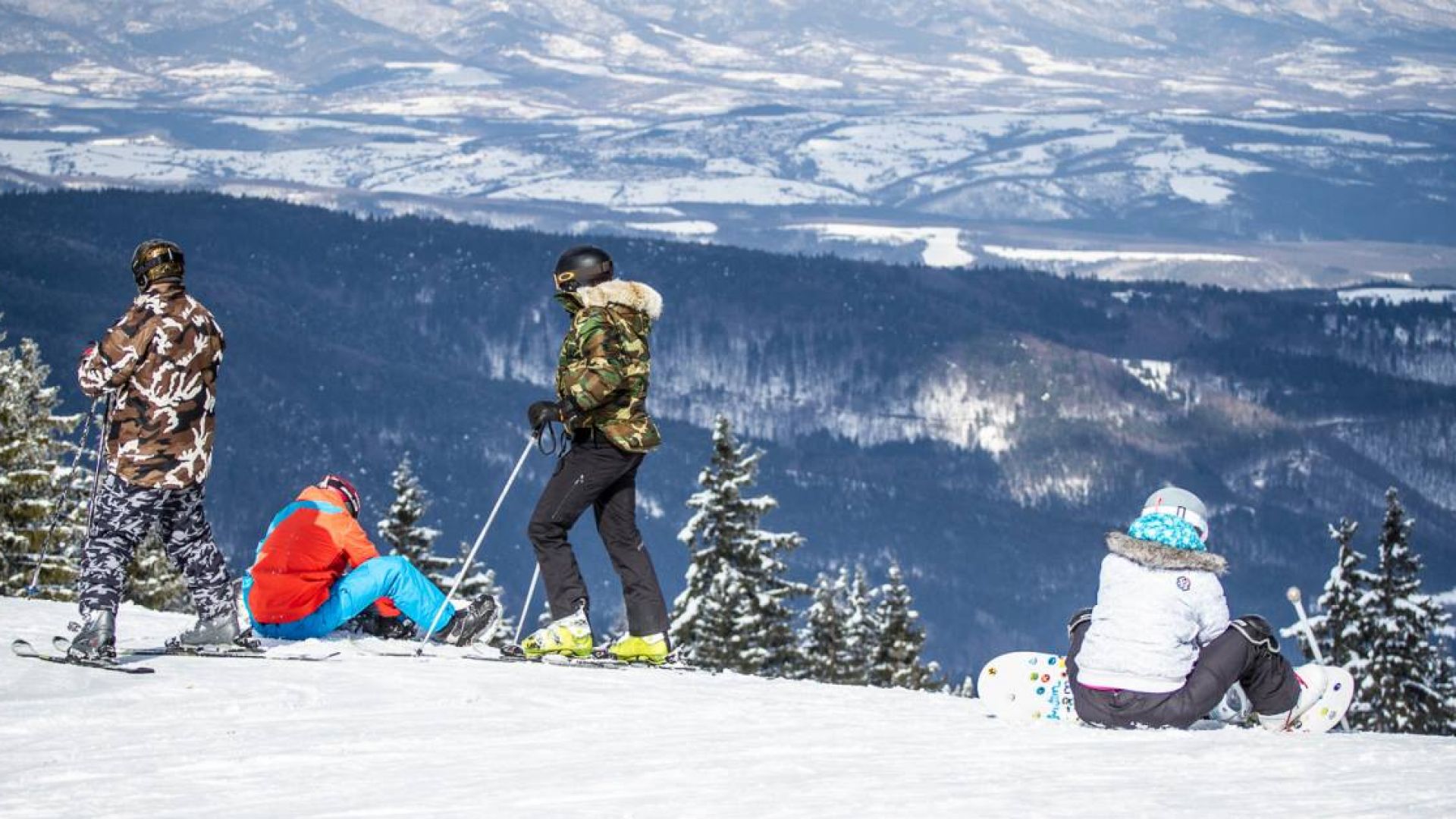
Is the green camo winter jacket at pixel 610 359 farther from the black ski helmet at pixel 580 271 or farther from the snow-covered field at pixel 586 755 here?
the snow-covered field at pixel 586 755

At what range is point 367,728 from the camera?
10.1m

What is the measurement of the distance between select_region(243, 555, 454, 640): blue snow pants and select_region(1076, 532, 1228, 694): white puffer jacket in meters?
5.05

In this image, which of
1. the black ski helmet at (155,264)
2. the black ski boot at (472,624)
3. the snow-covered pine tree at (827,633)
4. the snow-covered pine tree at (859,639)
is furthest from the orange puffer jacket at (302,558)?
the snow-covered pine tree at (859,639)

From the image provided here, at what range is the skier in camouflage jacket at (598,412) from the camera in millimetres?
12219

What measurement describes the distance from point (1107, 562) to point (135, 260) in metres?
5.62

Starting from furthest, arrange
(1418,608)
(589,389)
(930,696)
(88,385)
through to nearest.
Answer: (1418,608) < (930,696) < (589,389) < (88,385)

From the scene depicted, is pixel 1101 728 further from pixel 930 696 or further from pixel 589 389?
pixel 589 389

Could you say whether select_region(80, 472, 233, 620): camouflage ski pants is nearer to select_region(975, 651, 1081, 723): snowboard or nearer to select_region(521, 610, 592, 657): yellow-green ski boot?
select_region(521, 610, 592, 657): yellow-green ski boot

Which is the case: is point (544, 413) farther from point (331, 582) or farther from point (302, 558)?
point (331, 582)

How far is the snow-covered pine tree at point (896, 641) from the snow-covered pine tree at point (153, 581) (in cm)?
1383

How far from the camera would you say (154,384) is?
11344 millimetres

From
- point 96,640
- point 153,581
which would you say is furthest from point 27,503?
point 96,640

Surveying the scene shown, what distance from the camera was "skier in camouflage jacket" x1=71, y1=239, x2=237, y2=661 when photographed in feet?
37.2

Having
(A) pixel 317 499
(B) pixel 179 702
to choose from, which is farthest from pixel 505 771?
(A) pixel 317 499
